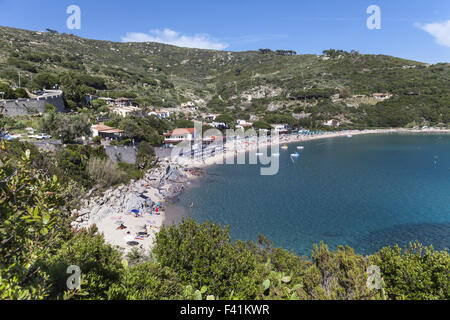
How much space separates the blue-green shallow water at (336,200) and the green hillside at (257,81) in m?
38.6

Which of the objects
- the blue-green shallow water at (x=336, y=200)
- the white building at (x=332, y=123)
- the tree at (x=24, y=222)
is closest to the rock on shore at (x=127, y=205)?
the blue-green shallow water at (x=336, y=200)

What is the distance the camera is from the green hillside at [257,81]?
71562mm

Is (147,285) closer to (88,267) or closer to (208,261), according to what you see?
(88,267)

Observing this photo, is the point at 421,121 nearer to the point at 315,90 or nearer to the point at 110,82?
the point at 315,90

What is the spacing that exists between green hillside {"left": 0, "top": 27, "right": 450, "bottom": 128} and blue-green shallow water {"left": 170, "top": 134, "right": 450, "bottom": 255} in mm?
38616

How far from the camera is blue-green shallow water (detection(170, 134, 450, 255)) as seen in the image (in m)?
24.0

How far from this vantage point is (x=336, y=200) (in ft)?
109

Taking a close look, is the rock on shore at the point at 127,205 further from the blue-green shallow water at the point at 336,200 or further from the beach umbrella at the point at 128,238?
the blue-green shallow water at the point at 336,200

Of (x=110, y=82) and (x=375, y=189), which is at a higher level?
(x=110, y=82)

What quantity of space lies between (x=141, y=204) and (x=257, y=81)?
121m

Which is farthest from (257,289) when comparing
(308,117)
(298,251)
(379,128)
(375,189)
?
(379,128)

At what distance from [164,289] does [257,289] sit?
365 centimetres

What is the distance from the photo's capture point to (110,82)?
266 feet

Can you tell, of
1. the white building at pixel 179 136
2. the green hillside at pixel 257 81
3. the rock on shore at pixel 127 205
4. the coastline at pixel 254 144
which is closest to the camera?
the rock on shore at pixel 127 205
